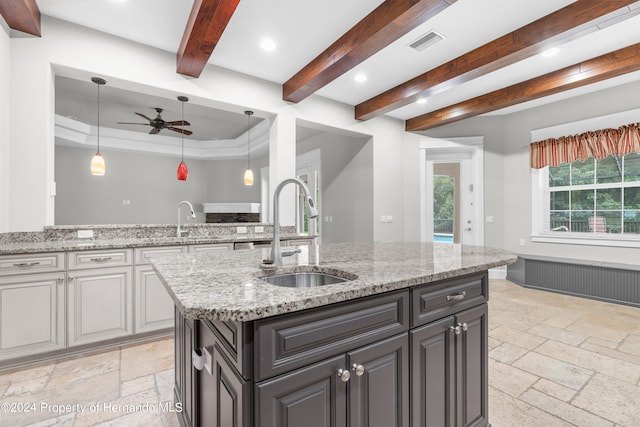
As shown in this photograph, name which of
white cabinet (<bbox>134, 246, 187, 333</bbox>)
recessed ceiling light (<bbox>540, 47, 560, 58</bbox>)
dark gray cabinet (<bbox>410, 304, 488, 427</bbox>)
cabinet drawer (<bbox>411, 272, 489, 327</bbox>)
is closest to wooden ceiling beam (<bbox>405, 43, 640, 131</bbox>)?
recessed ceiling light (<bbox>540, 47, 560, 58</bbox>)

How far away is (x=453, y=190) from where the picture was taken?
540 centimetres

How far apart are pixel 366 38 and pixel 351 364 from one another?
101 inches

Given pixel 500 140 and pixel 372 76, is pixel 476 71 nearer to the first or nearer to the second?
pixel 372 76

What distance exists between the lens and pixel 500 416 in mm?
1739

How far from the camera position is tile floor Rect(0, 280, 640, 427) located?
1.74 meters

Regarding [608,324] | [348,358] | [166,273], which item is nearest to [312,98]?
[166,273]

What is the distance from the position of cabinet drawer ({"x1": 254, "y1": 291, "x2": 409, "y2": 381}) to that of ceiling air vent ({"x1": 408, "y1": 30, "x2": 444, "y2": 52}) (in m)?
2.67

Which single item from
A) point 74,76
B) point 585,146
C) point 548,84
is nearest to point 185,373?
point 74,76

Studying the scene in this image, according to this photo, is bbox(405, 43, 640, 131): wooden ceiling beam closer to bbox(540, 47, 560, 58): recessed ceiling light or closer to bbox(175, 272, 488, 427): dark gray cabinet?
bbox(540, 47, 560, 58): recessed ceiling light

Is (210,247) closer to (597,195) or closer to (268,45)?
(268,45)

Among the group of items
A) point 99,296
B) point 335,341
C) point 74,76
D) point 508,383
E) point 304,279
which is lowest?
point 508,383

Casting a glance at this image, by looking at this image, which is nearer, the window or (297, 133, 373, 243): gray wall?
the window

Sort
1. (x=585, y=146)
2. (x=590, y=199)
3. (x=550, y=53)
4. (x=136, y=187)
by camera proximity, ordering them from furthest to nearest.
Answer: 1. (x=136, y=187)
2. (x=590, y=199)
3. (x=585, y=146)
4. (x=550, y=53)

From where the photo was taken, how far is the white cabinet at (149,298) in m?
2.68
